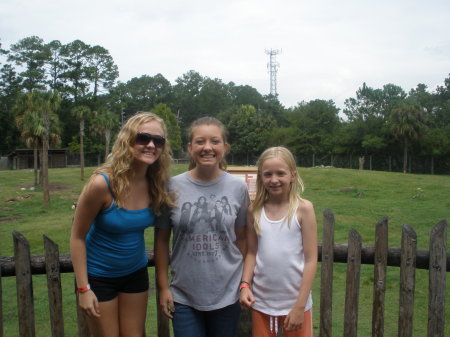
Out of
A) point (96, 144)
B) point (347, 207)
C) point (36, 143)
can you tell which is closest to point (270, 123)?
point (96, 144)

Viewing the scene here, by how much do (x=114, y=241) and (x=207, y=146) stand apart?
0.77 meters

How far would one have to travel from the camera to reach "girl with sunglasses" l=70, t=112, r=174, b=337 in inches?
97.6

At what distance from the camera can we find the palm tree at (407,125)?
3894 centimetres

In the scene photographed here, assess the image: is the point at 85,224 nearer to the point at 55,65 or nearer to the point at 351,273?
the point at 351,273

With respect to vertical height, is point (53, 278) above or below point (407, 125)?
below

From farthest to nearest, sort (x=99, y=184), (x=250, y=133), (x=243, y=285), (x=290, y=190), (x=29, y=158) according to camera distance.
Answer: (x=250, y=133) → (x=29, y=158) → (x=290, y=190) → (x=243, y=285) → (x=99, y=184)

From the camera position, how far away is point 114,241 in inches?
100

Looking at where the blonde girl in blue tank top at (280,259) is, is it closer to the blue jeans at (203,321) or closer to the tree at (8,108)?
the blue jeans at (203,321)

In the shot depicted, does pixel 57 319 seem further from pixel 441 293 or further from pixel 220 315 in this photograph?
pixel 441 293

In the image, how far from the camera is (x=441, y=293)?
3.04 metres

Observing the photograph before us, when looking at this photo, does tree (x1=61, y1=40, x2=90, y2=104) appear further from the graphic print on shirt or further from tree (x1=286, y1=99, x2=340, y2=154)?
the graphic print on shirt

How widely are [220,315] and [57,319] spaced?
1.17 meters

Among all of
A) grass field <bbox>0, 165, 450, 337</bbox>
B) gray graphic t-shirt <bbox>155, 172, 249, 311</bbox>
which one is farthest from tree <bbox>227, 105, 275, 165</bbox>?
gray graphic t-shirt <bbox>155, 172, 249, 311</bbox>

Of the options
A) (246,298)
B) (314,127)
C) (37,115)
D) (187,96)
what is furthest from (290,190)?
(187,96)
